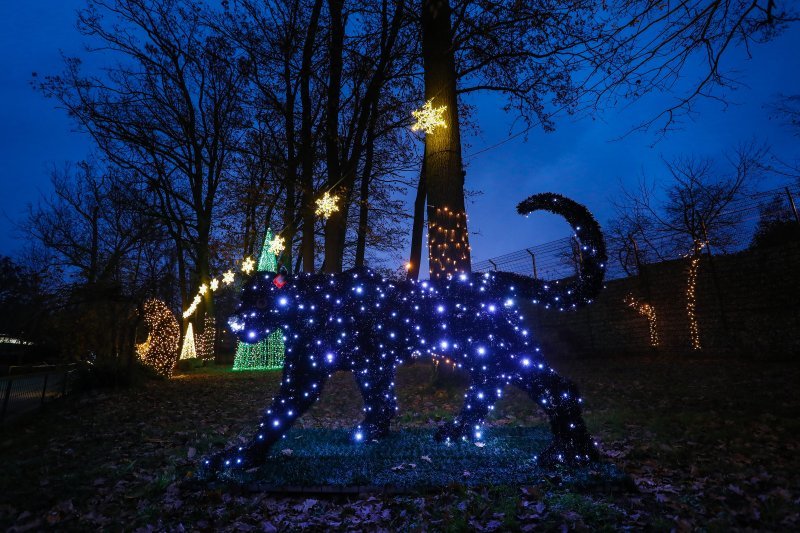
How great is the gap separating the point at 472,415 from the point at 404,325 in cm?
117

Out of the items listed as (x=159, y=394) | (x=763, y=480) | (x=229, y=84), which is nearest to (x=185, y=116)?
(x=229, y=84)

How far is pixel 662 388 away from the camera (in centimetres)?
709

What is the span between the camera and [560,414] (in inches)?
140

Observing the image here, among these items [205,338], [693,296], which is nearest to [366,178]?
[693,296]

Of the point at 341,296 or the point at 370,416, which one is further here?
the point at 370,416

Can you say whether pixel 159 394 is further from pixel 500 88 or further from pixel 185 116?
pixel 185 116

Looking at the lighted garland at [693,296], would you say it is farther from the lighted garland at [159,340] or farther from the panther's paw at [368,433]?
the lighted garland at [159,340]

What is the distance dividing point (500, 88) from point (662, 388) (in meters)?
6.90

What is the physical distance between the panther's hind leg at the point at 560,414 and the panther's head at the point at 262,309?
2196 millimetres

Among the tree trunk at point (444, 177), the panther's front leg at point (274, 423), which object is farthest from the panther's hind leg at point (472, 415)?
the tree trunk at point (444, 177)

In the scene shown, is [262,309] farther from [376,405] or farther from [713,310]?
[713,310]

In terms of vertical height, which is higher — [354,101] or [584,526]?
[354,101]

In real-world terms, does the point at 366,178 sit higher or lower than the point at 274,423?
higher

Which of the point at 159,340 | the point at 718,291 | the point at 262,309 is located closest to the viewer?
the point at 262,309
